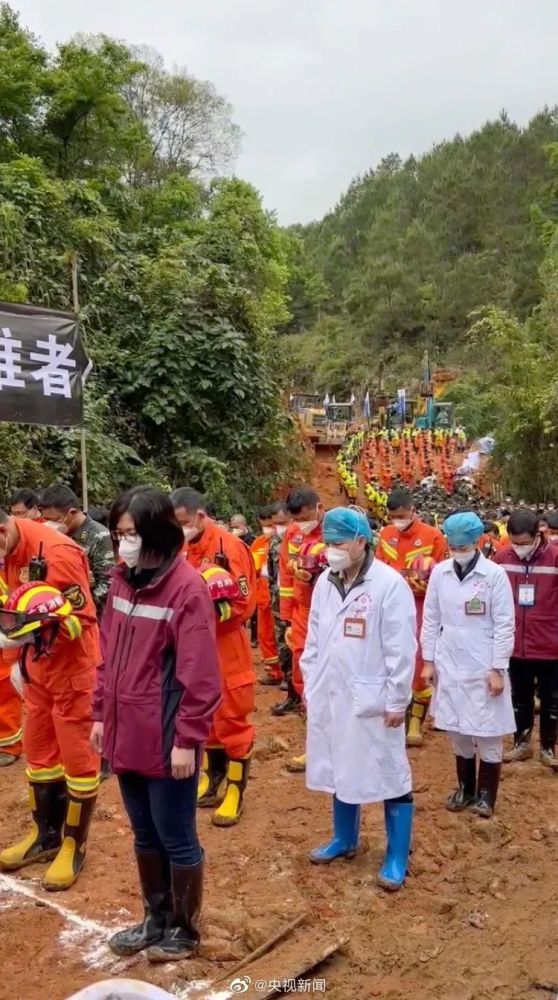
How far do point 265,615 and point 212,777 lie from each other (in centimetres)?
377

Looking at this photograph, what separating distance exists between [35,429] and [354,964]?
913 centimetres

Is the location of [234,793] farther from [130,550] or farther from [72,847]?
[130,550]

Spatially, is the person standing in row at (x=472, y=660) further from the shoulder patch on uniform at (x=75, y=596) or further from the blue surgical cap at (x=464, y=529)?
the shoulder patch on uniform at (x=75, y=596)

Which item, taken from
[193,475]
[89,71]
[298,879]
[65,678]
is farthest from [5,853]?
[89,71]

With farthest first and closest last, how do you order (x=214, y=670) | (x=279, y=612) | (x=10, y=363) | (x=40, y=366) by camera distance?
(x=279, y=612)
(x=40, y=366)
(x=10, y=363)
(x=214, y=670)

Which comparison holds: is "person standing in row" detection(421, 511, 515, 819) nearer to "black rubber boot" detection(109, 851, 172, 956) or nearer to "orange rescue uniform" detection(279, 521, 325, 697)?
"orange rescue uniform" detection(279, 521, 325, 697)

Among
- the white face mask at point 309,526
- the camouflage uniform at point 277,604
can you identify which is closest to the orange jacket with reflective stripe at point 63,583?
the white face mask at point 309,526

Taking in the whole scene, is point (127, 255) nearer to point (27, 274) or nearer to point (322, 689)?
point (27, 274)

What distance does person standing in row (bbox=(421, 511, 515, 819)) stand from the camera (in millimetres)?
4820

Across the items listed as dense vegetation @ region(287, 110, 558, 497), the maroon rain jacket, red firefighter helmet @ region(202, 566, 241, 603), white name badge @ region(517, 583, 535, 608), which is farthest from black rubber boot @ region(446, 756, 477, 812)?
dense vegetation @ region(287, 110, 558, 497)

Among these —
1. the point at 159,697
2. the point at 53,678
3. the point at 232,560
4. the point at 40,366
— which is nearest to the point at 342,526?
the point at 232,560

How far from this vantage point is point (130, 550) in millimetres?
3191

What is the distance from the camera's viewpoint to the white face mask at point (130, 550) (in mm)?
3188

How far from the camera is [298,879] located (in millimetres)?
4078
